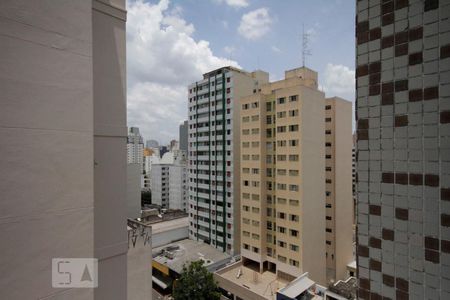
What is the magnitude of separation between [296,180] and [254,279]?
10.4 metres

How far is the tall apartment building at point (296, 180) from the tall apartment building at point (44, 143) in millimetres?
21076

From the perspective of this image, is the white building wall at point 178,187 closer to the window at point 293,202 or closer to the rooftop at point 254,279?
the rooftop at point 254,279

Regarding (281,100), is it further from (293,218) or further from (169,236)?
(169,236)

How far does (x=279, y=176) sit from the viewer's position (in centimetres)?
2453

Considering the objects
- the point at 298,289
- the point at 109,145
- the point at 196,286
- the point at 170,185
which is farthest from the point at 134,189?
the point at 109,145

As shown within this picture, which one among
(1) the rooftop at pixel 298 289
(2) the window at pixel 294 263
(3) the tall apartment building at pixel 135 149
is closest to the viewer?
(1) the rooftop at pixel 298 289

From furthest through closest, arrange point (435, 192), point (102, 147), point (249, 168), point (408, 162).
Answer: point (249, 168)
point (102, 147)
point (408, 162)
point (435, 192)

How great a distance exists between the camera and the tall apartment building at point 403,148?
83.9 inches

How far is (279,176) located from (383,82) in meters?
22.6

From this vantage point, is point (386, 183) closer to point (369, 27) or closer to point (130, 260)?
point (369, 27)

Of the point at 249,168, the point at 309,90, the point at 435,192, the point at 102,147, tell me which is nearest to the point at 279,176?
the point at 249,168

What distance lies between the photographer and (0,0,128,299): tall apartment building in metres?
3.27

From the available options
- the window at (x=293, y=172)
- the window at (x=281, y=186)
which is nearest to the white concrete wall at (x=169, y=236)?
the window at (x=281, y=186)

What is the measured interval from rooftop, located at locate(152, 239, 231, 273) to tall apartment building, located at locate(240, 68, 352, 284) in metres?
3.91
